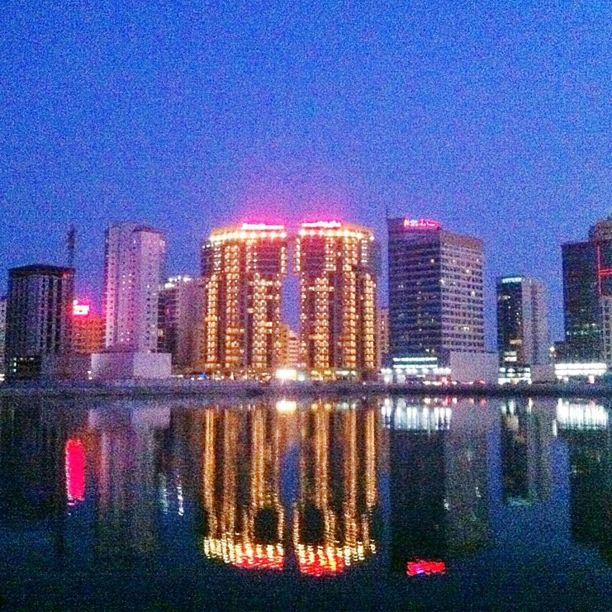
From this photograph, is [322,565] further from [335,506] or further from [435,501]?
[435,501]

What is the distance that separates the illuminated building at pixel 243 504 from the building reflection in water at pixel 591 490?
844 centimetres

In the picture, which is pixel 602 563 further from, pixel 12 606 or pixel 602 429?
pixel 602 429

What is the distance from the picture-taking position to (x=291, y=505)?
2623 cm

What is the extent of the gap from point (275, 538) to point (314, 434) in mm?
36235

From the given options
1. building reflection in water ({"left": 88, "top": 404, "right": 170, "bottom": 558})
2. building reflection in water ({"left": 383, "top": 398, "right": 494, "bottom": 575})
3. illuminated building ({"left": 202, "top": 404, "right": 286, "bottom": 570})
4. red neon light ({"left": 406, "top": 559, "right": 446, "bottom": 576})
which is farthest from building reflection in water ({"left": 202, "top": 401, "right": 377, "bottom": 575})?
building reflection in water ({"left": 88, "top": 404, "right": 170, "bottom": 558})

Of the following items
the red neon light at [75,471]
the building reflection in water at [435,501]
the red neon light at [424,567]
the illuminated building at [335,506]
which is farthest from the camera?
the red neon light at [75,471]

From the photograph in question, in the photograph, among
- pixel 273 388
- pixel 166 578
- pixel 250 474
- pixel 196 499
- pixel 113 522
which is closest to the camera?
pixel 166 578

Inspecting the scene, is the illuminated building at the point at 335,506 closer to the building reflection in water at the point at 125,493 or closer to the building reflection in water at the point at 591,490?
the building reflection in water at the point at 125,493

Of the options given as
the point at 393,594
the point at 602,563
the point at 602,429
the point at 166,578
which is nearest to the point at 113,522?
the point at 166,578

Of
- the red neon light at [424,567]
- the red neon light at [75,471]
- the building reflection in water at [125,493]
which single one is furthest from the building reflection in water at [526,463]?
the red neon light at [75,471]

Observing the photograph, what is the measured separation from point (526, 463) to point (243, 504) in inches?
710

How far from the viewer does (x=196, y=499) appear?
27.4 meters

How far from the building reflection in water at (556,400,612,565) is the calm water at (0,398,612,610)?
110 millimetres

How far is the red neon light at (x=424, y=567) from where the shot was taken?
18056 millimetres
